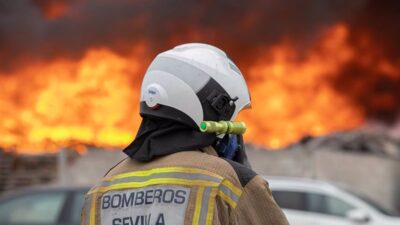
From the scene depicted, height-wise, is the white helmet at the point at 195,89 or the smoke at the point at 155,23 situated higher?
the smoke at the point at 155,23

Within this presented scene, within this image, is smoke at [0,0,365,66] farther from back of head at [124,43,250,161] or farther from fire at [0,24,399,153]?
back of head at [124,43,250,161]

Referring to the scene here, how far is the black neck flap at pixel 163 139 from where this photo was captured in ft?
7.55

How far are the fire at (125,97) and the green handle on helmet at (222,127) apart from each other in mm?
16104

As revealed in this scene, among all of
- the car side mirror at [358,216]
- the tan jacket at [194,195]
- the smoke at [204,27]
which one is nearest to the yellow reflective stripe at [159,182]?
the tan jacket at [194,195]

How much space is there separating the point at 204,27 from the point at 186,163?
65.8ft

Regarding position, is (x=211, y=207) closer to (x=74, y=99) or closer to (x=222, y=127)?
(x=222, y=127)

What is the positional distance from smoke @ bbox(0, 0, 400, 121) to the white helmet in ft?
61.7

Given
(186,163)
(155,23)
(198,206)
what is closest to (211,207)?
(198,206)

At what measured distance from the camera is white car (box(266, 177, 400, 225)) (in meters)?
10.4

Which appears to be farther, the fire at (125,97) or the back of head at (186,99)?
the fire at (125,97)

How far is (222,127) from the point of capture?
7.44ft

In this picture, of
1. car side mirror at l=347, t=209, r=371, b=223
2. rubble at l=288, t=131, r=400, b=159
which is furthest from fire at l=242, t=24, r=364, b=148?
car side mirror at l=347, t=209, r=371, b=223

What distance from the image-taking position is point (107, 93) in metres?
21.0

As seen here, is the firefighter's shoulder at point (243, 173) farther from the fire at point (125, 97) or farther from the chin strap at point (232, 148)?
the fire at point (125, 97)
